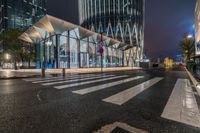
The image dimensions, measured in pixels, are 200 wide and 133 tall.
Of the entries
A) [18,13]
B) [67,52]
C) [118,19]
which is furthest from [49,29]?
[18,13]

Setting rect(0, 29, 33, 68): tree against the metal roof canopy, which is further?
rect(0, 29, 33, 68): tree

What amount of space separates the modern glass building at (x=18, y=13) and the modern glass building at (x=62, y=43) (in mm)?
95957

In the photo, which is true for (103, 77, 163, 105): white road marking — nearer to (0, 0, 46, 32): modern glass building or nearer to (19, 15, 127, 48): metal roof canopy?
(19, 15, 127, 48): metal roof canopy

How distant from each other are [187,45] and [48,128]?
46.2 meters

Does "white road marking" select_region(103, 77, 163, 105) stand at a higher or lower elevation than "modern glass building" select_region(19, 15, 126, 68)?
lower

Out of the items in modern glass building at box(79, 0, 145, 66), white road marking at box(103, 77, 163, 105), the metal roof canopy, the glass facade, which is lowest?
white road marking at box(103, 77, 163, 105)

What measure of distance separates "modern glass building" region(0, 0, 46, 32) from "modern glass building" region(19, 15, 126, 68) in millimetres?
95957

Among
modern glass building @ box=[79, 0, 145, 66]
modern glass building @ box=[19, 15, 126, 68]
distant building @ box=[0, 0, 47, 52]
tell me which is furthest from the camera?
distant building @ box=[0, 0, 47, 52]

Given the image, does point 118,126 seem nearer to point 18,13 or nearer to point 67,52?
point 67,52

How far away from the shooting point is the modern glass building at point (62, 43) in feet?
100

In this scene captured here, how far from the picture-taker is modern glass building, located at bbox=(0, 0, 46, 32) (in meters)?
112

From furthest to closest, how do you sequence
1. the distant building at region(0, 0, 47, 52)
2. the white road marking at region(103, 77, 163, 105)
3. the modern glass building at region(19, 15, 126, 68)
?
the distant building at region(0, 0, 47, 52) < the modern glass building at region(19, 15, 126, 68) < the white road marking at region(103, 77, 163, 105)

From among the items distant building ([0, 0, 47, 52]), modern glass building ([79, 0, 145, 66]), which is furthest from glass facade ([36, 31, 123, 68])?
distant building ([0, 0, 47, 52])

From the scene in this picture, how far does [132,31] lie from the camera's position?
100 m
